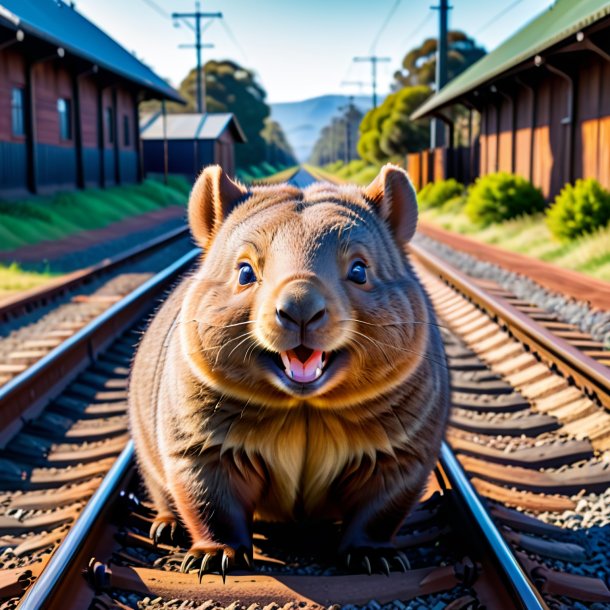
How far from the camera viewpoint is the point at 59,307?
1007 cm

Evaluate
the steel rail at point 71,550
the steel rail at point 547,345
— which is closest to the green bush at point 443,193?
the steel rail at point 547,345

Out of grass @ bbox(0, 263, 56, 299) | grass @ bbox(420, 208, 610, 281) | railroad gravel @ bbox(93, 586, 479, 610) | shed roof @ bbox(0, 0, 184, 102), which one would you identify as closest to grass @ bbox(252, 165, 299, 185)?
railroad gravel @ bbox(93, 586, 479, 610)

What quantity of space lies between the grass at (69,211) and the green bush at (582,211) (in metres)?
9.75

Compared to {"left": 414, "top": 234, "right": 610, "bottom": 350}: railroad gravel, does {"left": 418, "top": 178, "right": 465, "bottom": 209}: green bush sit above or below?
above

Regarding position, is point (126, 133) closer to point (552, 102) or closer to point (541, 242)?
point (552, 102)

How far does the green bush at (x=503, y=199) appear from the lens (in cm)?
1945

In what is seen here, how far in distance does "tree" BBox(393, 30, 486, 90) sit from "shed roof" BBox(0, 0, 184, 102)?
111ft

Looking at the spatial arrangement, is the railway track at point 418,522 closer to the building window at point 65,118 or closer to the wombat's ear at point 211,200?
the wombat's ear at point 211,200

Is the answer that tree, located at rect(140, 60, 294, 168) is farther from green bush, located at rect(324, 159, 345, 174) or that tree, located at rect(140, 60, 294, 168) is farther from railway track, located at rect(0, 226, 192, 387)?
railway track, located at rect(0, 226, 192, 387)

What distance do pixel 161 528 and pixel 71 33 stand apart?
24.6m

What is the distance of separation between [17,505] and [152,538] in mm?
1196

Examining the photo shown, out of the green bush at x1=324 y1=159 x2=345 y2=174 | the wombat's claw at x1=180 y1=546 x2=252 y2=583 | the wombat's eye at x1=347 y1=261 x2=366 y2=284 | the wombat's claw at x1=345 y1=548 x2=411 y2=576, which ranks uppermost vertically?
the wombat's eye at x1=347 y1=261 x2=366 y2=284

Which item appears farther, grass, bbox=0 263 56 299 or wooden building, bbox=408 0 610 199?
wooden building, bbox=408 0 610 199

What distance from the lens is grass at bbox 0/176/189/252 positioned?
17.1m
